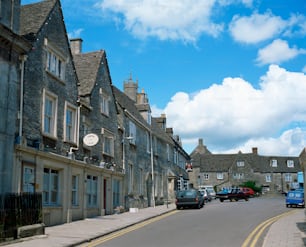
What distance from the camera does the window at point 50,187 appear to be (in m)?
19.4

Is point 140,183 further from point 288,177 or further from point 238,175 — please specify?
point 288,177

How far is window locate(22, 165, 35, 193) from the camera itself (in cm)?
1717

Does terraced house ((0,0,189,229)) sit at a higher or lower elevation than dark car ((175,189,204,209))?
higher

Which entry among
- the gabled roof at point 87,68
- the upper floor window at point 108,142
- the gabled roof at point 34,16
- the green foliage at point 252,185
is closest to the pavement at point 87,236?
the upper floor window at point 108,142

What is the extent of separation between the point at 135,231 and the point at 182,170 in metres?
37.1

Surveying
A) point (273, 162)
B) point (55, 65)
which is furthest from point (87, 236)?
point (273, 162)

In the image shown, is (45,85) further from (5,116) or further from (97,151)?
(97,151)

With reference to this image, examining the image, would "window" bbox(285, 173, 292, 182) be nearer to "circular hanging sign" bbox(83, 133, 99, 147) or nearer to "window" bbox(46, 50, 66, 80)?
"circular hanging sign" bbox(83, 133, 99, 147)

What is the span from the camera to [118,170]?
2942cm

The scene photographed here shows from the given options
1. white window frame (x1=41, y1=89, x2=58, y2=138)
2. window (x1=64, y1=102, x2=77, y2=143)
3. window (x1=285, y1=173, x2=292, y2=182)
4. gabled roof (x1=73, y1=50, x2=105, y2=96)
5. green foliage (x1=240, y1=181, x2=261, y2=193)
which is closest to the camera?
white window frame (x1=41, y1=89, x2=58, y2=138)

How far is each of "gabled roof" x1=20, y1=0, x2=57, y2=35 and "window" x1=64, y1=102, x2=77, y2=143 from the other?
13.8 ft

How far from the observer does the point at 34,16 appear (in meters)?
20.4

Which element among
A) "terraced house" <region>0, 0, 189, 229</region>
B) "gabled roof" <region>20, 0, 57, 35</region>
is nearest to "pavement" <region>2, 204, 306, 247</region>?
"terraced house" <region>0, 0, 189, 229</region>

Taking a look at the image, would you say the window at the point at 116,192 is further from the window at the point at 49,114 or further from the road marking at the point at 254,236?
the road marking at the point at 254,236
